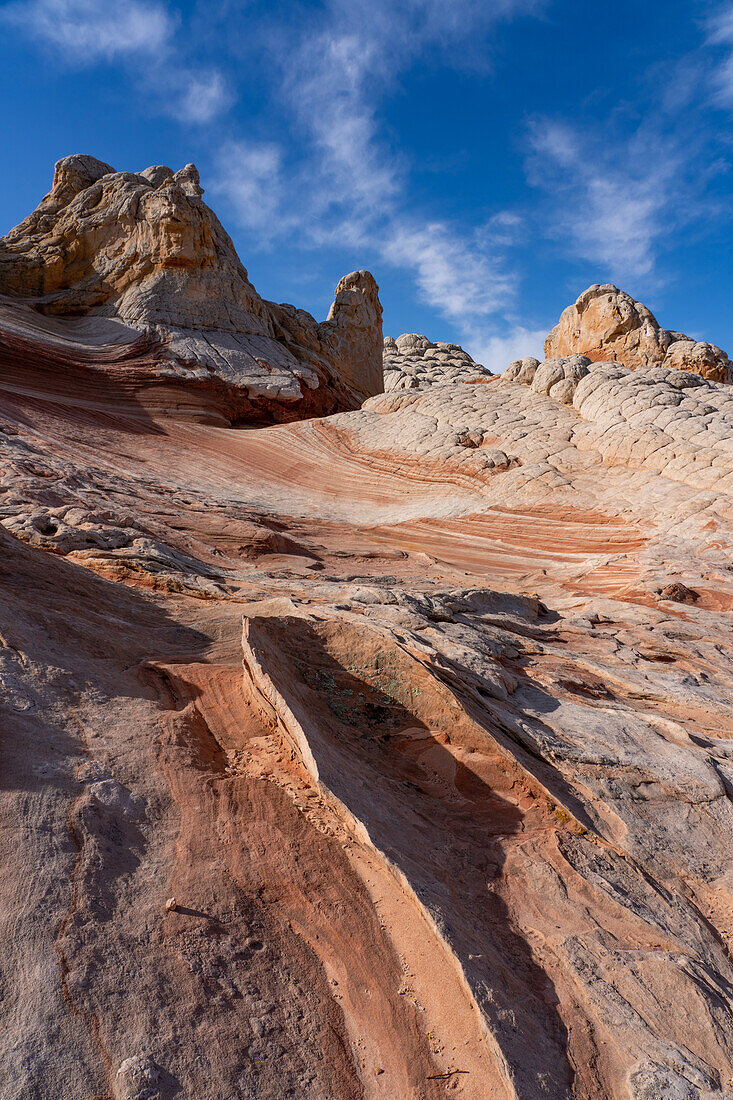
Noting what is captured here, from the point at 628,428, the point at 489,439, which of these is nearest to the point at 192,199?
the point at 489,439

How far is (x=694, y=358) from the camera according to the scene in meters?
20.4

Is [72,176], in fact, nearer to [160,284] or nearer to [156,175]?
[156,175]

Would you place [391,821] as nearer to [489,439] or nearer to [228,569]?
[228,569]

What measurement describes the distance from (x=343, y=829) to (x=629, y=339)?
69.7ft

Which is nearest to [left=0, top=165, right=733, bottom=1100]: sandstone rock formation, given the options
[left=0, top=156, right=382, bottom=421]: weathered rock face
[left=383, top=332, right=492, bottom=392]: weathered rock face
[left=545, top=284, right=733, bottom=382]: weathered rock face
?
[left=0, top=156, right=382, bottom=421]: weathered rock face

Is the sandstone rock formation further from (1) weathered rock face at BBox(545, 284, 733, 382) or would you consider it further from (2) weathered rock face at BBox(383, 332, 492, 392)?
(2) weathered rock face at BBox(383, 332, 492, 392)

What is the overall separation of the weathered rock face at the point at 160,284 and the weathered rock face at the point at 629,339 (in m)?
8.89

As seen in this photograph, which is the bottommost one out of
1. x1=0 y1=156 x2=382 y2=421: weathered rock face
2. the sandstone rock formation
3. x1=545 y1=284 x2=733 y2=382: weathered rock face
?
the sandstone rock formation

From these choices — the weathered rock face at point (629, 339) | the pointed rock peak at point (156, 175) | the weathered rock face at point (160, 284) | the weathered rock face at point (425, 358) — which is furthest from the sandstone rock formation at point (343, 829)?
the weathered rock face at point (425, 358)

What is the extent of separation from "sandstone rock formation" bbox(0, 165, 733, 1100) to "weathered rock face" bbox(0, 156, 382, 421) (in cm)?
1153

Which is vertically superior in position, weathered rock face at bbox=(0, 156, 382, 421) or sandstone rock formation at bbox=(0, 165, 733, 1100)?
weathered rock face at bbox=(0, 156, 382, 421)

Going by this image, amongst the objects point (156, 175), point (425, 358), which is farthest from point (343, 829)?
point (425, 358)

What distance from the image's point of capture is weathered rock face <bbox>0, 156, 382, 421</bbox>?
1941cm

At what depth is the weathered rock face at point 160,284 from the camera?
764 inches
